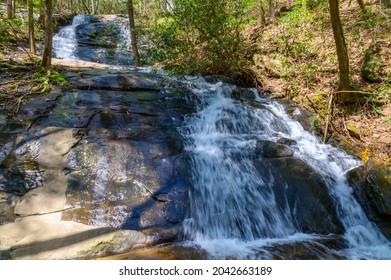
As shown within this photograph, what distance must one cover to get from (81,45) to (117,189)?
13.2 metres

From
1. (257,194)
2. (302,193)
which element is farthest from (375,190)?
(257,194)

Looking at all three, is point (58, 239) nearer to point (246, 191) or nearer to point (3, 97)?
point (246, 191)

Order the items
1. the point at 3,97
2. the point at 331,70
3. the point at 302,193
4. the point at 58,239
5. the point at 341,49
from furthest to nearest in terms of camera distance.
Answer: the point at 331,70 → the point at 341,49 → the point at 3,97 → the point at 302,193 → the point at 58,239

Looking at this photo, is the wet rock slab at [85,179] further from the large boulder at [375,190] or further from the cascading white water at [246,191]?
the large boulder at [375,190]

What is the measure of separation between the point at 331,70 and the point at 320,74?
314 mm

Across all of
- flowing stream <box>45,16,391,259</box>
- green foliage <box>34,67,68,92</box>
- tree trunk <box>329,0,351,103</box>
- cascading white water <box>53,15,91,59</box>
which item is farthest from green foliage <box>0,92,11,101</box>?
cascading white water <box>53,15,91,59</box>

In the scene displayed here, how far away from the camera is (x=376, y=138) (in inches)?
234

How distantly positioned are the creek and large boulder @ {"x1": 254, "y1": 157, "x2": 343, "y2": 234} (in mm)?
20

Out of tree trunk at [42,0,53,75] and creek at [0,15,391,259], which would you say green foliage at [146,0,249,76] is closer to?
creek at [0,15,391,259]

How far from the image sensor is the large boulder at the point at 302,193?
4.73 meters

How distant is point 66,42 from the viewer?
14.7 m

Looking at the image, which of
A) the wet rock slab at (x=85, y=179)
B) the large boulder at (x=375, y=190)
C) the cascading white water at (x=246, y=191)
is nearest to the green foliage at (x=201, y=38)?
the cascading white water at (x=246, y=191)

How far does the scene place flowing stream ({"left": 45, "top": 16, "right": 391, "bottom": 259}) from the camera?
4.28m

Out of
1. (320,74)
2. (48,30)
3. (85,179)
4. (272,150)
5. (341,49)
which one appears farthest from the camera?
(320,74)
